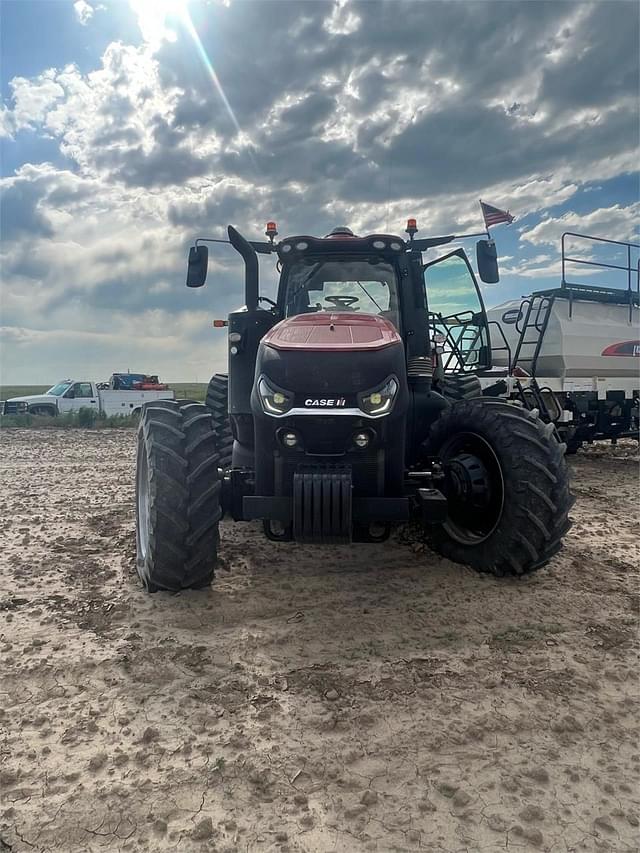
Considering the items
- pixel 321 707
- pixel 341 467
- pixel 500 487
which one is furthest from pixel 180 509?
pixel 500 487

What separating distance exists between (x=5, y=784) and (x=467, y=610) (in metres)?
2.52

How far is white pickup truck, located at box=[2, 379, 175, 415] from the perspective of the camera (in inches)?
716

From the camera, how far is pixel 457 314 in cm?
575

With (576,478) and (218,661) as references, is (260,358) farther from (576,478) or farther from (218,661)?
(576,478)

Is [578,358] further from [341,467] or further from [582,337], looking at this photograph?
[341,467]

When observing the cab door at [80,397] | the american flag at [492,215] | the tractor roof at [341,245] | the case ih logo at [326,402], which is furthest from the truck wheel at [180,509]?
the cab door at [80,397]

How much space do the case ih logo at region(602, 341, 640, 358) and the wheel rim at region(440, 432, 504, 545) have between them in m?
7.04

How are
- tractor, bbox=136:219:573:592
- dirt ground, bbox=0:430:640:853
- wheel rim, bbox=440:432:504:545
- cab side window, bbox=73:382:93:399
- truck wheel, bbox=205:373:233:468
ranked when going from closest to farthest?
1. dirt ground, bbox=0:430:640:853
2. tractor, bbox=136:219:573:592
3. wheel rim, bbox=440:432:504:545
4. truck wheel, bbox=205:373:233:468
5. cab side window, bbox=73:382:93:399

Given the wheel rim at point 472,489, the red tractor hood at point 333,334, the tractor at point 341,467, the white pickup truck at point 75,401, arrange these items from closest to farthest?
the tractor at point 341,467, the red tractor hood at point 333,334, the wheel rim at point 472,489, the white pickup truck at point 75,401

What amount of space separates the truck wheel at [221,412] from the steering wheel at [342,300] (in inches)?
56.9

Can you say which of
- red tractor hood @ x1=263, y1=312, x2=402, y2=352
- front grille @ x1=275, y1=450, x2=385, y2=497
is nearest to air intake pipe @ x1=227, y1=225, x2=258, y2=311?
red tractor hood @ x1=263, y1=312, x2=402, y2=352

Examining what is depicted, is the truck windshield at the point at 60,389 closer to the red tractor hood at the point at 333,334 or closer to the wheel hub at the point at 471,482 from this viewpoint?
the red tractor hood at the point at 333,334

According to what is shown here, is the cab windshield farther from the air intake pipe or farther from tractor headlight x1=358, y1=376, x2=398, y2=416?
tractor headlight x1=358, y1=376, x2=398, y2=416

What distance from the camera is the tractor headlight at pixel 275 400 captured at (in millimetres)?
3576
